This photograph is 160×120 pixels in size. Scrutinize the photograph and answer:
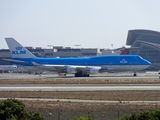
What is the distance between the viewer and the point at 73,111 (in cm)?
2428

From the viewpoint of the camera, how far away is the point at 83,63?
75750 millimetres

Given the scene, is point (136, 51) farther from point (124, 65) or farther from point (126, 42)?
point (124, 65)

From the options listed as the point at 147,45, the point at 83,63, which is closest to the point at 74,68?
the point at 83,63

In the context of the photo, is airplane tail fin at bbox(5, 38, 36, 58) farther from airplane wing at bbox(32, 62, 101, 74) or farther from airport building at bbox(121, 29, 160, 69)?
→ airport building at bbox(121, 29, 160, 69)

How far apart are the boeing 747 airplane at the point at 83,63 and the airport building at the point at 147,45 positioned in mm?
51019

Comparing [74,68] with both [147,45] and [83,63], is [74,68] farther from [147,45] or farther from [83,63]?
[147,45]

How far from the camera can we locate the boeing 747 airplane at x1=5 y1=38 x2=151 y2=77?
72.4m

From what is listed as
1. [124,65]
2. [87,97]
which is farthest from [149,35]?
[87,97]

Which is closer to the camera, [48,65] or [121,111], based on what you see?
[121,111]

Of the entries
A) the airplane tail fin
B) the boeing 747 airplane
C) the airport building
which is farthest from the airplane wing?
the airport building

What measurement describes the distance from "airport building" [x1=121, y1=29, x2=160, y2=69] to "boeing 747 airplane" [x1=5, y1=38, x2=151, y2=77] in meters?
51.0

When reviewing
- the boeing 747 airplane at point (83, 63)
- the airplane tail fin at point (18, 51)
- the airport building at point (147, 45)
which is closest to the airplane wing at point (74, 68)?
the boeing 747 airplane at point (83, 63)

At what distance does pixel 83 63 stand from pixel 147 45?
6487 cm

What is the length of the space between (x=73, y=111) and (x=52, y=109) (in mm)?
1756
